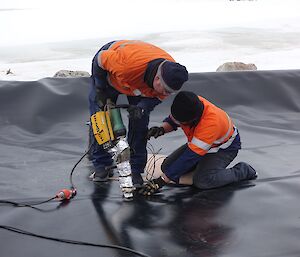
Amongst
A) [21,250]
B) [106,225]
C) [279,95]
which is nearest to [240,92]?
[279,95]

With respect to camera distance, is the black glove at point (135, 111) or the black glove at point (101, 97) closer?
the black glove at point (135, 111)

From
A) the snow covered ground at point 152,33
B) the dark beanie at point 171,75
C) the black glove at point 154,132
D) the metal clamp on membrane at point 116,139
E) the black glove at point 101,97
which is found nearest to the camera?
the dark beanie at point 171,75

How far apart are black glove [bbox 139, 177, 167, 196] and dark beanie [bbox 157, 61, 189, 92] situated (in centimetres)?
53

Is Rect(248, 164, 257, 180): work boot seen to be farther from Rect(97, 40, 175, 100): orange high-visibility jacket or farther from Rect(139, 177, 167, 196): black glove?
Rect(97, 40, 175, 100): orange high-visibility jacket

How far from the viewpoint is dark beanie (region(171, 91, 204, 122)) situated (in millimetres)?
2881

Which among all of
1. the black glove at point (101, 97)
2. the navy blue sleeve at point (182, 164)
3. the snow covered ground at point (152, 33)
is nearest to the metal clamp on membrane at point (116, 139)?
the black glove at point (101, 97)

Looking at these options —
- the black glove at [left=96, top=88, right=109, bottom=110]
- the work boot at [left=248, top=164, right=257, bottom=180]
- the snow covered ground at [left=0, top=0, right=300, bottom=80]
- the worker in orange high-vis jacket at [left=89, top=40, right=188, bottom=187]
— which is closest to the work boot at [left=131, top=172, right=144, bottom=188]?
the worker in orange high-vis jacket at [left=89, top=40, right=188, bottom=187]

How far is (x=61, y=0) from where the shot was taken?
19000 mm

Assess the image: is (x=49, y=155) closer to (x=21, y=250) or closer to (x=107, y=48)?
(x=107, y=48)

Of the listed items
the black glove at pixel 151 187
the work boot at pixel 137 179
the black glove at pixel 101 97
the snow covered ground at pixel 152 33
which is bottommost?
the snow covered ground at pixel 152 33

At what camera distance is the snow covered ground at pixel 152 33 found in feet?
26.6

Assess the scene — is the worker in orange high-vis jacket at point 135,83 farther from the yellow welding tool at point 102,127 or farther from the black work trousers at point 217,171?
the black work trousers at point 217,171

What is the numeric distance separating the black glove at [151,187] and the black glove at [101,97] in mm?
538

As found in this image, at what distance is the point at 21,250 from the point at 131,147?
1067 mm
